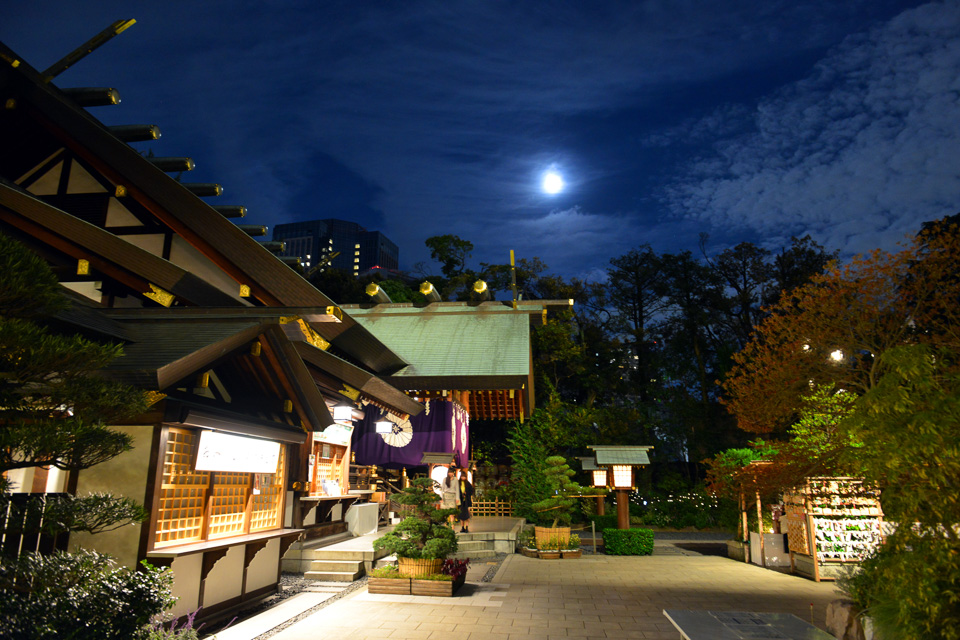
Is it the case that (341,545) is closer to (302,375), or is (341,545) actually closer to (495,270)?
(302,375)

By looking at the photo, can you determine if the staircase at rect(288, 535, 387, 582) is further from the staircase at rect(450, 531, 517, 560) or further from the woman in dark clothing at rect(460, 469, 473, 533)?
the woman in dark clothing at rect(460, 469, 473, 533)

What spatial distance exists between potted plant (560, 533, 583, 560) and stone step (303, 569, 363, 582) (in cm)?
692

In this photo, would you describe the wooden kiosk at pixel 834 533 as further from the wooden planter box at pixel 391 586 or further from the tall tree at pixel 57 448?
the tall tree at pixel 57 448

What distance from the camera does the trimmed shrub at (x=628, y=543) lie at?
16484 mm

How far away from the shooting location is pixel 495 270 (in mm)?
32719

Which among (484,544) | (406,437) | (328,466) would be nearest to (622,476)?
(484,544)

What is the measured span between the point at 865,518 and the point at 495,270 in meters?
23.4

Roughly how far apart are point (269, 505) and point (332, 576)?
3.04 metres

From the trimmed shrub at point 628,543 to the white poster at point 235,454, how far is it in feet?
39.1

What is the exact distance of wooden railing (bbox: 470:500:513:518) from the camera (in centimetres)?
2198

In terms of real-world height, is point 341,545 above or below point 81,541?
below

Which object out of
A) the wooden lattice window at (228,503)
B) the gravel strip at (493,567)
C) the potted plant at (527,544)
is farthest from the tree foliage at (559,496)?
the wooden lattice window at (228,503)

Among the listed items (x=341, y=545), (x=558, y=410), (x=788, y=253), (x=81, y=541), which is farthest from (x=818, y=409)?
(x=788, y=253)

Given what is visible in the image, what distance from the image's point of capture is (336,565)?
1115cm
